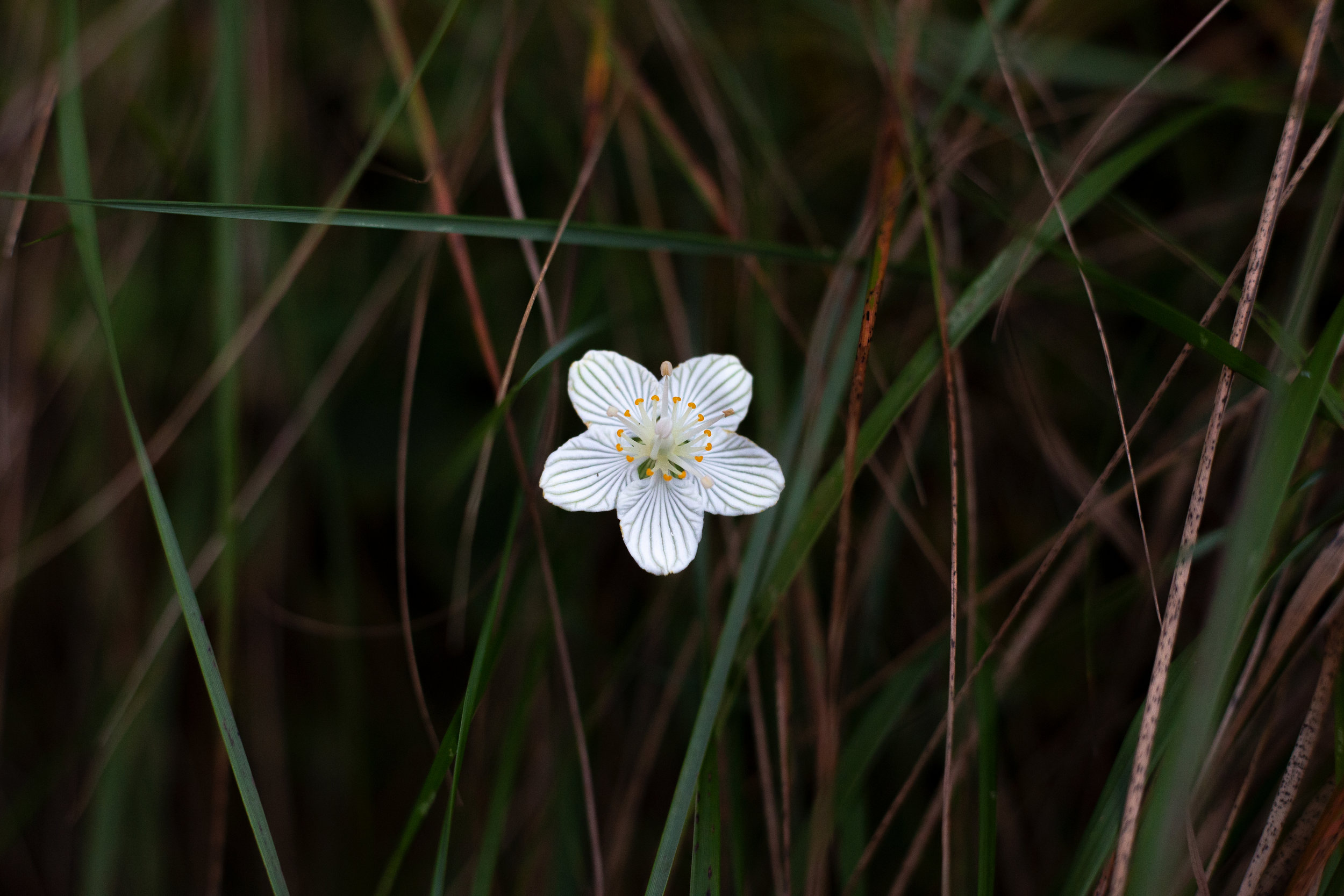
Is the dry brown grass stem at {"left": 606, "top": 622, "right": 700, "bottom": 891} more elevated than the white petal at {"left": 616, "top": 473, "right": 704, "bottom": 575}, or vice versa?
the white petal at {"left": 616, "top": 473, "right": 704, "bottom": 575}

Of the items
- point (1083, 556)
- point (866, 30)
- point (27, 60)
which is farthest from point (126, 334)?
point (1083, 556)

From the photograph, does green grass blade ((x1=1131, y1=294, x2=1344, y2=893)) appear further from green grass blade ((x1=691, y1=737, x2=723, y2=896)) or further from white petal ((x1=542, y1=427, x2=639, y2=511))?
white petal ((x1=542, y1=427, x2=639, y2=511))

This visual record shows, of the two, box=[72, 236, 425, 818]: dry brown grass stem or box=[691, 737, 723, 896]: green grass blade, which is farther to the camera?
box=[72, 236, 425, 818]: dry brown grass stem

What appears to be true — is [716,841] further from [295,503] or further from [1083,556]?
[295,503]

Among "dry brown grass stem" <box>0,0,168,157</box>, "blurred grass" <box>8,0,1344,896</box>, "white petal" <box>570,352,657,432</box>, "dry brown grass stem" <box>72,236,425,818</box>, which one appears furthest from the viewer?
"dry brown grass stem" <box>0,0,168,157</box>

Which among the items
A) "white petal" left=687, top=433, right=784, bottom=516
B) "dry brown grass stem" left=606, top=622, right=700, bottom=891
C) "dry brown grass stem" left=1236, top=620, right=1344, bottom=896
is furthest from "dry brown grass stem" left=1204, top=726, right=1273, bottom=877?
"dry brown grass stem" left=606, top=622, right=700, bottom=891

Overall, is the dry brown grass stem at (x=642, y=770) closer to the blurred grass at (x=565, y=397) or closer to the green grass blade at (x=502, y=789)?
the blurred grass at (x=565, y=397)

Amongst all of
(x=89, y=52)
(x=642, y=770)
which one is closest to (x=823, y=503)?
(x=642, y=770)
